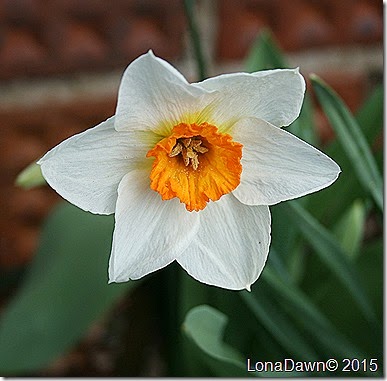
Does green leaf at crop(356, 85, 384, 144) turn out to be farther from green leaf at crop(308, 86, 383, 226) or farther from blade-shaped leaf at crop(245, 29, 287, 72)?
blade-shaped leaf at crop(245, 29, 287, 72)

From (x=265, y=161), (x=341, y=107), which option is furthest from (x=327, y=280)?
(x=265, y=161)

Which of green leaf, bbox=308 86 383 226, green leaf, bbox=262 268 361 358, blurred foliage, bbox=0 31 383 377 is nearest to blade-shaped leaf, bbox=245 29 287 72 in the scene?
blurred foliage, bbox=0 31 383 377

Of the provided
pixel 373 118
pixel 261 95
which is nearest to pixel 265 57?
pixel 373 118

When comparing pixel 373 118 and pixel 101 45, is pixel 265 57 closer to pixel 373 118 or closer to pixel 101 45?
pixel 373 118

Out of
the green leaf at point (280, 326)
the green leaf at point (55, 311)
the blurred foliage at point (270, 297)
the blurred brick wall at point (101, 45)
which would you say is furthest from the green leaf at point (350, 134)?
the blurred brick wall at point (101, 45)

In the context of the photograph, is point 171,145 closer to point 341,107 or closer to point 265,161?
point 265,161
